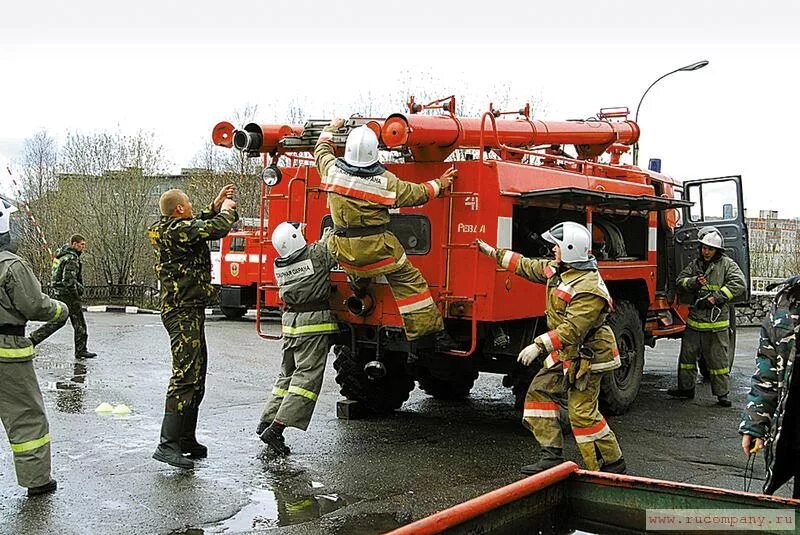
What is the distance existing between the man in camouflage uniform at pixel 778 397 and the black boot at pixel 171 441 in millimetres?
4032

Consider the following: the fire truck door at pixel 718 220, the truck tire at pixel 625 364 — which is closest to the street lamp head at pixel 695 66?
the fire truck door at pixel 718 220

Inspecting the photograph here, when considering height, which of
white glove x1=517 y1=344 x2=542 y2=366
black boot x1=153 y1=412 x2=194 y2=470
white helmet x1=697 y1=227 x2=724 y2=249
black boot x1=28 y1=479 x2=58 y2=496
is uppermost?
white helmet x1=697 y1=227 x2=724 y2=249

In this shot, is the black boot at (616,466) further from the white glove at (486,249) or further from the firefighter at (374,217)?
the white glove at (486,249)

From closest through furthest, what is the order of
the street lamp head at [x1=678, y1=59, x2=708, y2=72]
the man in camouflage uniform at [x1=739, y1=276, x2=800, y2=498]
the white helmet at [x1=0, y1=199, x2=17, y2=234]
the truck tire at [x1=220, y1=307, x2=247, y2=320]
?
the man in camouflage uniform at [x1=739, y1=276, x2=800, y2=498]
the white helmet at [x1=0, y1=199, x2=17, y2=234]
the street lamp head at [x1=678, y1=59, x2=708, y2=72]
the truck tire at [x1=220, y1=307, x2=247, y2=320]

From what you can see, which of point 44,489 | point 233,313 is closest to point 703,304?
point 44,489

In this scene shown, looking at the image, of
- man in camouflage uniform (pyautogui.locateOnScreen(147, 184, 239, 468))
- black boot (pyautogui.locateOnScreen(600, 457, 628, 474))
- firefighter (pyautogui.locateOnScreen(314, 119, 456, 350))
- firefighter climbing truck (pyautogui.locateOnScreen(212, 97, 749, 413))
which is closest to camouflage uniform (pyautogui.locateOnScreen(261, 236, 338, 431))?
firefighter (pyautogui.locateOnScreen(314, 119, 456, 350))

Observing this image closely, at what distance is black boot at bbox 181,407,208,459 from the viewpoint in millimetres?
6539

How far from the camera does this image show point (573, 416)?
636 cm

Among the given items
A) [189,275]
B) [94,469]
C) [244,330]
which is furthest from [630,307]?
[244,330]

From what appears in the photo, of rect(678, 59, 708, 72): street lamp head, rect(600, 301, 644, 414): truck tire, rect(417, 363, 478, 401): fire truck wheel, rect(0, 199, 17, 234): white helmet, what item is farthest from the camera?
rect(678, 59, 708, 72): street lamp head

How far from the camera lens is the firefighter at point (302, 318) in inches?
271

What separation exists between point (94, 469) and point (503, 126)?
456cm

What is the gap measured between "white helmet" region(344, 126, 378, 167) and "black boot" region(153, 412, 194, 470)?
2.33 meters

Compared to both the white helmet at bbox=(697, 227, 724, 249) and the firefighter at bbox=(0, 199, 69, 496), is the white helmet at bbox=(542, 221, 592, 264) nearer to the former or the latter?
the firefighter at bbox=(0, 199, 69, 496)
